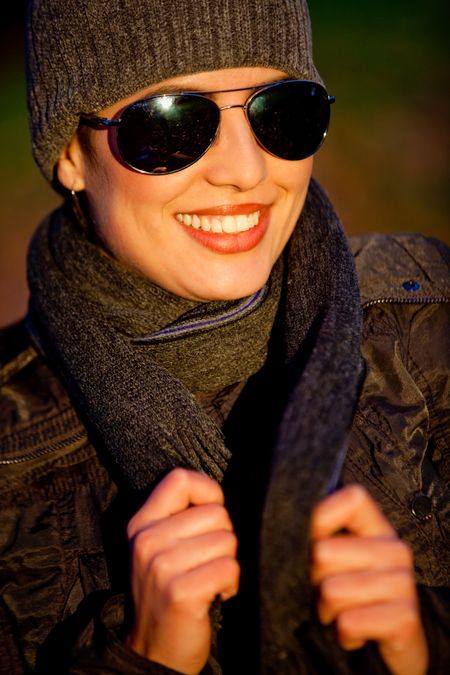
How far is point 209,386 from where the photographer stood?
222 centimetres

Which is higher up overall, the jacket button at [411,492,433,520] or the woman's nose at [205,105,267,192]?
the woman's nose at [205,105,267,192]

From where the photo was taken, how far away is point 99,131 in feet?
6.44

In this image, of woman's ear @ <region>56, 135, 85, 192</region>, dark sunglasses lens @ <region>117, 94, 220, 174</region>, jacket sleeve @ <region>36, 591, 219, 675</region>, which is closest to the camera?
jacket sleeve @ <region>36, 591, 219, 675</region>

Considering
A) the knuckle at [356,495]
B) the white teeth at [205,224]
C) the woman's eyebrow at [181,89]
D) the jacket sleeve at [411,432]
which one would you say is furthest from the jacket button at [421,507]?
the woman's eyebrow at [181,89]

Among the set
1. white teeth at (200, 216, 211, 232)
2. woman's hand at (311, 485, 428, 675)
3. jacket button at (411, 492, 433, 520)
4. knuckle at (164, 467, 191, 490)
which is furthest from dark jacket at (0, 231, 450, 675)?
white teeth at (200, 216, 211, 232)

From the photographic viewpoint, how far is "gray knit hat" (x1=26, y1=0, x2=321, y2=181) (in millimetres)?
1821

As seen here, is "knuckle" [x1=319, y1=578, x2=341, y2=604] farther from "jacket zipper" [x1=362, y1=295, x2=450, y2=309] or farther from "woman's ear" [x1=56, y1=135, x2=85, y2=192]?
"woman's ear" [x1=56, y1=135, x2=85, y2=192]

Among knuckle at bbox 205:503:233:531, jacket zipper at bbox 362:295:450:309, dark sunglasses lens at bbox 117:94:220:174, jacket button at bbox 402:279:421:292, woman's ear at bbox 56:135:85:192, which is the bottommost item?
knuckle at bbox 205:503:233:531

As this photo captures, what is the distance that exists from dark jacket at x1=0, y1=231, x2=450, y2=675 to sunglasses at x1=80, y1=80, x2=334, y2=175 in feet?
2.24

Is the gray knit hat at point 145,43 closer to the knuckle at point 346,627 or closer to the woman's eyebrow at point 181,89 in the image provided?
the woman's eyebrow at point 181,89

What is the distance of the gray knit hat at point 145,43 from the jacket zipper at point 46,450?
3.34 feet

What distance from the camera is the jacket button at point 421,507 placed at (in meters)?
1.87

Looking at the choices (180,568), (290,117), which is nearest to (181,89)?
(290,117)

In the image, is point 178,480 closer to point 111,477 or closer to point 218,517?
point 218,517
